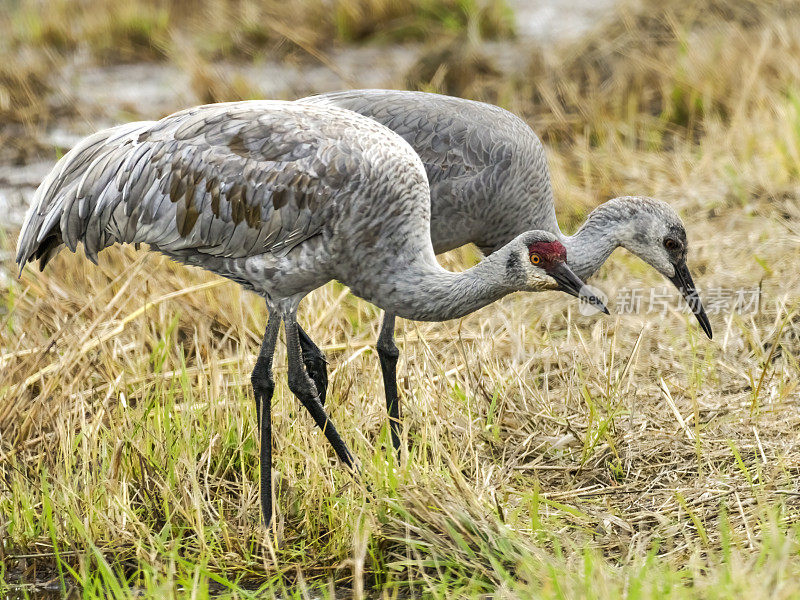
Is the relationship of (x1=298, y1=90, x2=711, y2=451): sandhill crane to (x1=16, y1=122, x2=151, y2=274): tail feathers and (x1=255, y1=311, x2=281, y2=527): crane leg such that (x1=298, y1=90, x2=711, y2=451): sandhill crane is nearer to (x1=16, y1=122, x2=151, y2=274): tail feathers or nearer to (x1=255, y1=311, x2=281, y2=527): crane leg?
(x1=255, y1=311, x2=281, y2=527): crane leg

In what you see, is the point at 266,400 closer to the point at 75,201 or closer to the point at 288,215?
the point at 288,215

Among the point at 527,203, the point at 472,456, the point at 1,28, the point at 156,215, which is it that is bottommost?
the point at 1,28

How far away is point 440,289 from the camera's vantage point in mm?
3738

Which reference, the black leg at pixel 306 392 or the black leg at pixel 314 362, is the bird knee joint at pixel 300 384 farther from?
the black leg at pixel 314 362

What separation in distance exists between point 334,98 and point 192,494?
5.62 feet

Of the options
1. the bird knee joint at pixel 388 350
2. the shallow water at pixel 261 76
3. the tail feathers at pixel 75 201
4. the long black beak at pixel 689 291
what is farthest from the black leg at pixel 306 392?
the shallow water at pixel 261 76

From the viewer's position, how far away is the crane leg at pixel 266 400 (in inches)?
149

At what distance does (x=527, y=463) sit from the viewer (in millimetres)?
4098

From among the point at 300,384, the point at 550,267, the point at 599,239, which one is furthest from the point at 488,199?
the point at 300,384

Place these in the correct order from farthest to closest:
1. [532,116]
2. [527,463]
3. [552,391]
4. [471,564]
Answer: [532,116] < [552,391] < [527,463] < [471,564]

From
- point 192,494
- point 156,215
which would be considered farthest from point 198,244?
point 192,494

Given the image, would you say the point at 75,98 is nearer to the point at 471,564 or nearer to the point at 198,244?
the point at 198,244

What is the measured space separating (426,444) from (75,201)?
1.41 m

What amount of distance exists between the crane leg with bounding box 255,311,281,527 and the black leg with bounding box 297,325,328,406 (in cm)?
37
